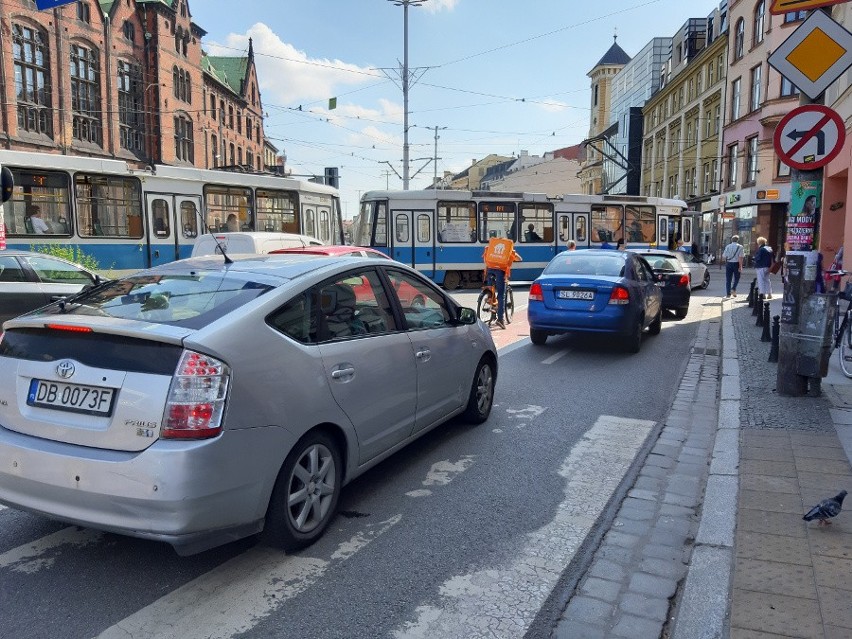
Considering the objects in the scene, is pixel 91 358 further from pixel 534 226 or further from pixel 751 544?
pixel 534 226

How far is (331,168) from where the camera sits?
94.6 feet

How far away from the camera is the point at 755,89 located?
38.6 metres

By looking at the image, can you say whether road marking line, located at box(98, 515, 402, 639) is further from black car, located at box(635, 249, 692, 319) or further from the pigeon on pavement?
black car, located at box(635, 249, 692, 319)

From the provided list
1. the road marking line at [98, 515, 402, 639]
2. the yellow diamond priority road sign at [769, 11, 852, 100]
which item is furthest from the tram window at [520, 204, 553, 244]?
the road marking line at [98, 515, 402, 639]

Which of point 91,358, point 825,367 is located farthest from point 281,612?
point 825,367

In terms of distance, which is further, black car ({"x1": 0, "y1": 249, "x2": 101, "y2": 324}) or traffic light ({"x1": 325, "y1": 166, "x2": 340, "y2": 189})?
traffic light ({"x1": 325, "y1": 166, "x2": 340, "y2": 189})

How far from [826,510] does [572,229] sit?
2146cm

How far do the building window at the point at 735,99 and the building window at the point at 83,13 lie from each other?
132 ft

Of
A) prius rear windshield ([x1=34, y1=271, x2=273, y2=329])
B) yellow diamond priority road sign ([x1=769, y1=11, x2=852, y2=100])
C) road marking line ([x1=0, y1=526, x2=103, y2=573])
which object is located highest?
yellow diamond priority road sign ([x1=769, y1=11, x2=852, y2=100])

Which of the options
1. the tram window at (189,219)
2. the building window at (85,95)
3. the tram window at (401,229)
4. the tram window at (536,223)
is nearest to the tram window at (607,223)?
the tram window at (536,223)

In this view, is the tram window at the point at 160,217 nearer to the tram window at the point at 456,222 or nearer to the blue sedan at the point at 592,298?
the tram window at the point at 456,222

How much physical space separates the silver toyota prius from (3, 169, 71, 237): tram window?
38.0 feet

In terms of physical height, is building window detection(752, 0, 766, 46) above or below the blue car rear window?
above

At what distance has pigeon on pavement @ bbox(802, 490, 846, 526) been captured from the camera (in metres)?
3.78
